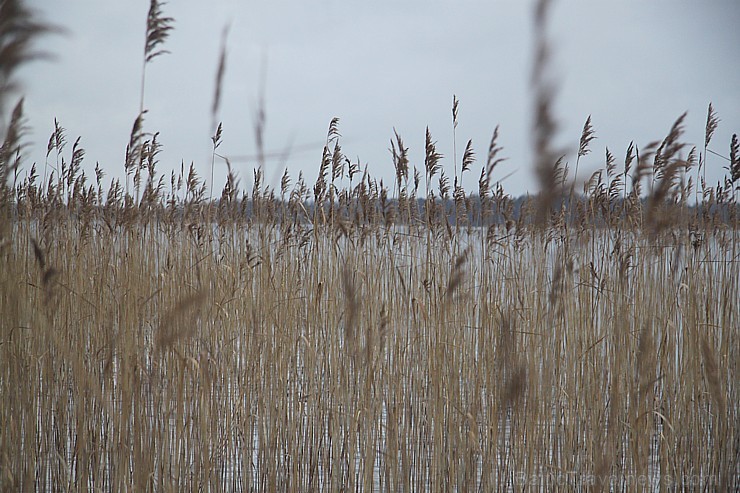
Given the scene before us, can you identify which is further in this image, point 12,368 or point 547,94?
point 12,368

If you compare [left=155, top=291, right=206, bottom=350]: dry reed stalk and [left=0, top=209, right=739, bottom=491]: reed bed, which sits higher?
[left=155, top=291, right=206, bottom=350]: dry reed stalk

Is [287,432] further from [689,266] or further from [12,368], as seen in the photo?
[689,266]

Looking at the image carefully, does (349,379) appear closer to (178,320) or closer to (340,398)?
(340,398)

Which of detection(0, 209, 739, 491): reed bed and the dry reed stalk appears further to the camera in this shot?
detection(0, 209, 739, 491): reed bed

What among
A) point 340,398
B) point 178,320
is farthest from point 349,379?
point 178,320

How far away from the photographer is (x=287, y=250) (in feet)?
9.35

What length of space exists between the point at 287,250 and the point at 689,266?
5.99ft

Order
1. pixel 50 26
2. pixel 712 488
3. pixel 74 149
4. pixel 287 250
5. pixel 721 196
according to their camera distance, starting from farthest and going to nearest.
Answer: pixel 721 196, pixel 74 149, pixel 287 250, pixel 712 488, pixel 50 26

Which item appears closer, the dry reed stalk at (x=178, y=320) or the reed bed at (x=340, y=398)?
the dry reed stalk at (x=178, y=320)

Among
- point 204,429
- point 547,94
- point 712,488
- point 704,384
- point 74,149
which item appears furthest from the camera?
→ point 74,149

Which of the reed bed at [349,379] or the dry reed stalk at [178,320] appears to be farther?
the reed bed at [349,379]

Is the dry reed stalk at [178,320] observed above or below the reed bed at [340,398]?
above

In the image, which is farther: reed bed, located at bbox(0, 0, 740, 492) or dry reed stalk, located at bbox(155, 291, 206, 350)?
reed bed, located at bbox(0, 0, 740, 492)

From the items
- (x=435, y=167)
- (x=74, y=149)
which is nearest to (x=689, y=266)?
(x=435, y=167)
